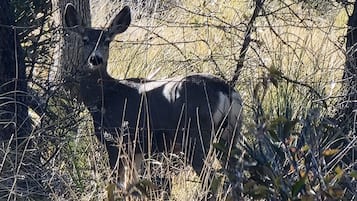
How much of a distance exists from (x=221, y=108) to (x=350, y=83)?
1003mm

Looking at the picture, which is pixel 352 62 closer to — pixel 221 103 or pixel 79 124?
pixel 221 103

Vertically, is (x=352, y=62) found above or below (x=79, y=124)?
above

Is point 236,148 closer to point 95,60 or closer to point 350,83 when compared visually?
point 350,83

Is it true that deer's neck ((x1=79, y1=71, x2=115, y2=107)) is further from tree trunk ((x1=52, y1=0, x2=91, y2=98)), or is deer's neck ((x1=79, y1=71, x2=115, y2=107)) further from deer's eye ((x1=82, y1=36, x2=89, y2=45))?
deer's eye ((x1=82, y1=36, x2=89, y2=45))

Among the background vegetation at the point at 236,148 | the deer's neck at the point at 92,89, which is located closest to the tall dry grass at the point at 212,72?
the background vegetation at the point at 236,148

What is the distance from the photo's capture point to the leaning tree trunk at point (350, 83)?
18.7 feet

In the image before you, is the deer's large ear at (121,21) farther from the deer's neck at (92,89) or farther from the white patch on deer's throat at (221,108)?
the white patch on deer's throat at (221,108)

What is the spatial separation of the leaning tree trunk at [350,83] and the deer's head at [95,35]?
206cm

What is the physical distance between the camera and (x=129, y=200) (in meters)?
4.51

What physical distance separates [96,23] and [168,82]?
145 inches

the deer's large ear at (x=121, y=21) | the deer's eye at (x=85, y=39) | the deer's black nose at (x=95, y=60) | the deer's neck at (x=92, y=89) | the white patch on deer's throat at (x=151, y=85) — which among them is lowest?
the deer's neck at (x=92, y=89)

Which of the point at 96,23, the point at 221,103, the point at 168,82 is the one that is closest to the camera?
the point at 221,103

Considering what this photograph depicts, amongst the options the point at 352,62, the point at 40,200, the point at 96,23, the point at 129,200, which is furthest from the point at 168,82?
the point at 96,23

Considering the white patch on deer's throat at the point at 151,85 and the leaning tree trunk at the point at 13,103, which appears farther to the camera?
the white patch on deer's throat at the point at 151,85
